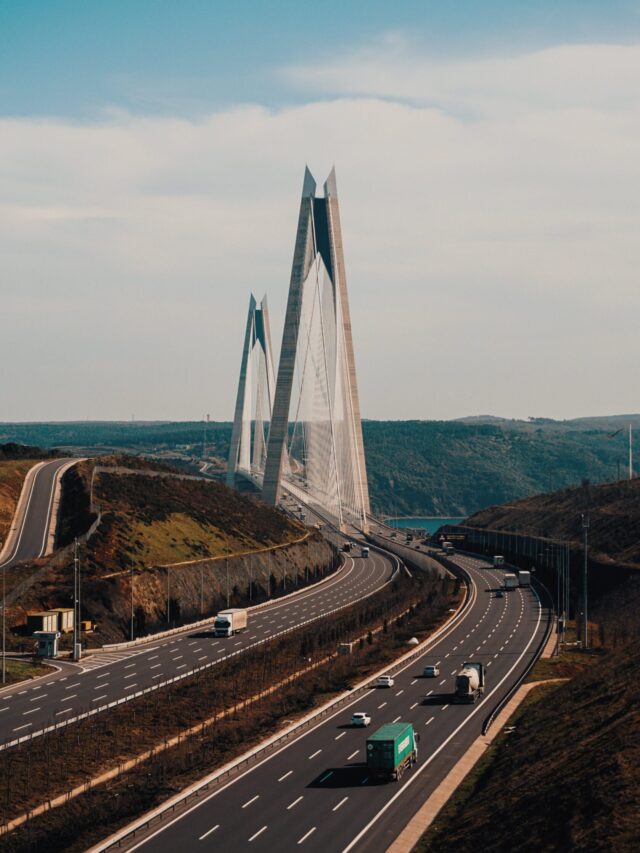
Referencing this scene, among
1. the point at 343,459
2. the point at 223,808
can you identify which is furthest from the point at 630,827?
the point at 343,459

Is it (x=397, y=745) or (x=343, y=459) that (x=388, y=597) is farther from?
(x=397, y=745)

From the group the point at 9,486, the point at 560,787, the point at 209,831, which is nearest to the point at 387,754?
the point at 560,787

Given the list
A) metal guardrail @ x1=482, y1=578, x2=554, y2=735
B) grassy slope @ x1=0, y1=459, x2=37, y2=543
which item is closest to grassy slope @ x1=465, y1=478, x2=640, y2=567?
metal guardrail @ x1=482, y1=578, x2=554, y2=735

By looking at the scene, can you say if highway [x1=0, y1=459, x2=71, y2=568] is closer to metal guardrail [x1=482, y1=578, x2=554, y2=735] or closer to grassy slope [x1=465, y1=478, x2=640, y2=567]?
metal guardrail [x1=482, y1=578, x2=554, y2=735]

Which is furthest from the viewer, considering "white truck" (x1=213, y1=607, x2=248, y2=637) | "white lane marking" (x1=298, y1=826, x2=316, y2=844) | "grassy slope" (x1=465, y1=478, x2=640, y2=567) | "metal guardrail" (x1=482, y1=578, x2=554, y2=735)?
"grassy slope" (x1=465, y1=478, x2=640, y2=567)

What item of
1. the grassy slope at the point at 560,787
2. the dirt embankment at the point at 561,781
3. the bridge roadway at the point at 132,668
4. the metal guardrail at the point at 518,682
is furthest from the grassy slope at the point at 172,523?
the grassy slope at the point at 560,787
